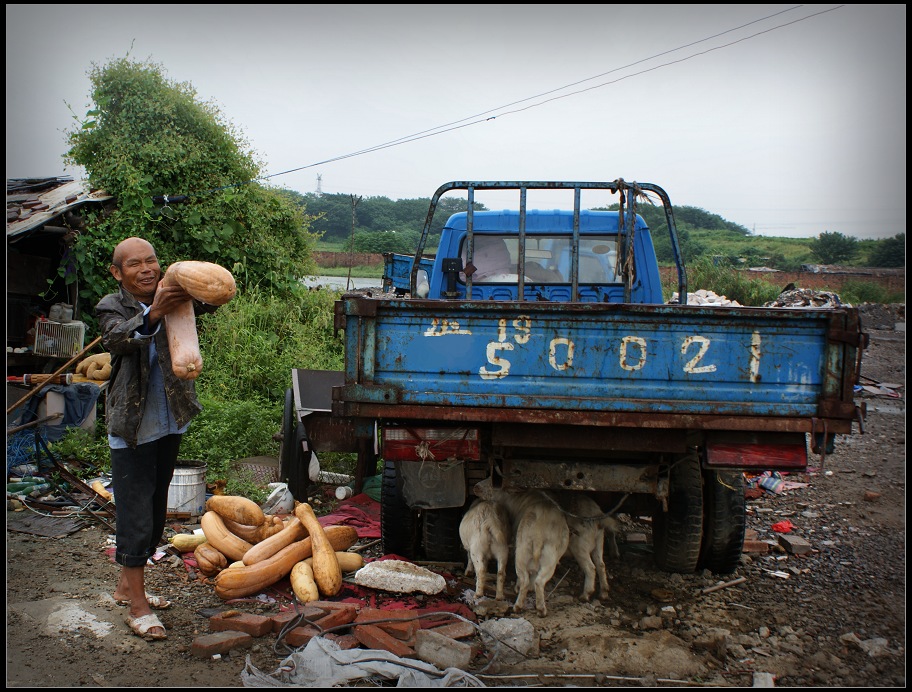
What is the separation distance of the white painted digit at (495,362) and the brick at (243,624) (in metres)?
1.68

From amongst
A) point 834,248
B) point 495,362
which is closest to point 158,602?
point 495,362

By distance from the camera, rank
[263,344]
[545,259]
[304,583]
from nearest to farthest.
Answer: [304,583], [545,259], [263,344]

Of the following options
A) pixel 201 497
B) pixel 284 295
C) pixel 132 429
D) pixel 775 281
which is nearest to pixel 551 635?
pixel 132 429

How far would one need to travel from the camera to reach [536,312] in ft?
12.3

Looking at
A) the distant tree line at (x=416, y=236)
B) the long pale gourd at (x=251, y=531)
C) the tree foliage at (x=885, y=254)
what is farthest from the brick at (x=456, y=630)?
the tree foliage at (x=885, y=254)

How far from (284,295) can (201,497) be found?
600cm

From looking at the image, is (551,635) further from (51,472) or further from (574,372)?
(51,472)

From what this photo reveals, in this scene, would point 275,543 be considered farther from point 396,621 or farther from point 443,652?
point 443,652

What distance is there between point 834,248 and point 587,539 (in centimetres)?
4064

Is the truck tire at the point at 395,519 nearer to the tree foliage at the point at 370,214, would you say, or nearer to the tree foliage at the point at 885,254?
the tree foliage at the point at 370,214

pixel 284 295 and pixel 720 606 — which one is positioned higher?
pixel 284 295

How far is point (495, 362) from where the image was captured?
12.3 ft

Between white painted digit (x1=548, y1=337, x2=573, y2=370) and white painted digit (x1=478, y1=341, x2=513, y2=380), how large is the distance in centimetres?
21

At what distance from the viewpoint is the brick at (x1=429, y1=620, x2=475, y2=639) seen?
3586 mm
